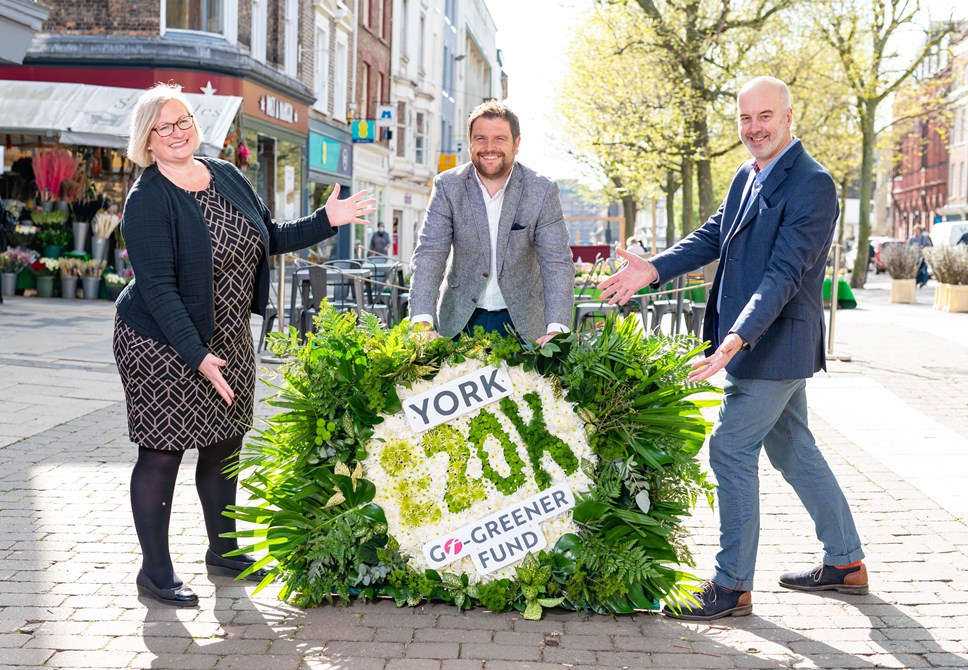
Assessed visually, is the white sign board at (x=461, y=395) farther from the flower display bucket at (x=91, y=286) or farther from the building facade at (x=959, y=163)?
the building facade at (x=959, y=163)

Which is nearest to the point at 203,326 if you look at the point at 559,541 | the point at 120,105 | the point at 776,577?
the point at 559,541

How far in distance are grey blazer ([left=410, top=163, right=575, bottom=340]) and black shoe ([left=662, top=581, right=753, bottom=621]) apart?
3.85 ft

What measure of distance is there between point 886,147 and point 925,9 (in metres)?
15.5

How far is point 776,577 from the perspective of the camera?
4.88 m

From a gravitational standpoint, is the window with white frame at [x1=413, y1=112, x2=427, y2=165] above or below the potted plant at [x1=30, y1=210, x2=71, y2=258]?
above

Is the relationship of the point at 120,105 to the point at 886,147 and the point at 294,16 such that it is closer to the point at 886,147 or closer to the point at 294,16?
the point at 294,16

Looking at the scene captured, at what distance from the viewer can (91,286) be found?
18.2 metres

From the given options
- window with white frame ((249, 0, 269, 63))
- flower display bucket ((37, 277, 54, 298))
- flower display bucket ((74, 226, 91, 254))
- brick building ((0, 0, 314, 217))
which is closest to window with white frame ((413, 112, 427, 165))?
window with white frame ((249, 0, 269, 63))

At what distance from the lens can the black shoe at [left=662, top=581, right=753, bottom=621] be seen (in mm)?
4285

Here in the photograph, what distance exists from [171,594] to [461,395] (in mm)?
1300

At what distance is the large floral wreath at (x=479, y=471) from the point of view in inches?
167

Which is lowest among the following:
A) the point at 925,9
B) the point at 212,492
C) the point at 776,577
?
the point at 776,577

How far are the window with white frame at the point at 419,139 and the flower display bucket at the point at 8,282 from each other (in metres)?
29.2

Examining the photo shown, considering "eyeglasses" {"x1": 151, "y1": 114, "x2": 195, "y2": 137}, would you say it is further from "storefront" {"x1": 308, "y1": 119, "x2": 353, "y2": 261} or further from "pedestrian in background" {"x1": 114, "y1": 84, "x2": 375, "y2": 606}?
"storefront" {"x1": 308, "y1": 119, "x2": 353, "y2": 261}
